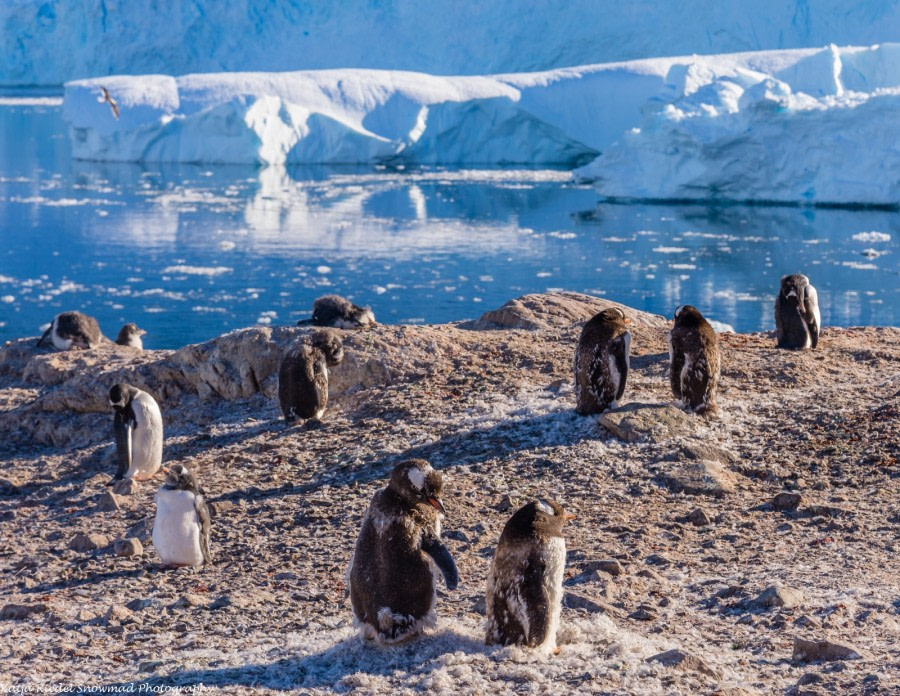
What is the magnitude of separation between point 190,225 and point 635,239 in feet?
29.5

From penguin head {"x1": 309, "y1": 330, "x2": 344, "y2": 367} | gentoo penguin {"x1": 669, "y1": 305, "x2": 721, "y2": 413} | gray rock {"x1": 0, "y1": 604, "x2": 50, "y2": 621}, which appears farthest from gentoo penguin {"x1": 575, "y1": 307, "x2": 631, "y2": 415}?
gray rock {"x1": 0, "y1": 604, "x2": 50, "y2": 621}

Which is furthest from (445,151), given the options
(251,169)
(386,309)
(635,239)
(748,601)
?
(748,601)

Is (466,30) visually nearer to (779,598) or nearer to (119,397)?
(119,397)

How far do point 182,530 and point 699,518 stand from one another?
86.0 inches

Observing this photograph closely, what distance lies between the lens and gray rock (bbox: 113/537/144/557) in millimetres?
4910

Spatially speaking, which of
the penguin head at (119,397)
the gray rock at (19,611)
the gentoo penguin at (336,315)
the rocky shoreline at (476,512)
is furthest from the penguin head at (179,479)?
the gentoo penguin at (336,315)

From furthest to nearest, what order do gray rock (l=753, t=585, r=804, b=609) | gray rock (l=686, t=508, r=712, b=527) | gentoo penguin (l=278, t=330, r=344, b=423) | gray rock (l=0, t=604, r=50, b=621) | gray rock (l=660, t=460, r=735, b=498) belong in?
1. gentoo penguin (l=278, t=330, r=344, b=423)
2. gray rock (l=660, t=460, r=735, b=498)
3. gray rock (l=686, t=508, r=712, b=527)
4. gray rock (l=0, t=604, r=50, b=621)
5. gray rock (l=753, t=585, r=804, b=609)

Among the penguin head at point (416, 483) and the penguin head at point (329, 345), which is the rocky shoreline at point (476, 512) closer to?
the penguin head at point (329, 345)

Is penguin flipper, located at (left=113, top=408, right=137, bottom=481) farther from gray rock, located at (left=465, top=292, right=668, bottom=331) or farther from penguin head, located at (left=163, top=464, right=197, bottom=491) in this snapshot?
gray rock, located at (left=465, top=292, right=668, bottom=331)

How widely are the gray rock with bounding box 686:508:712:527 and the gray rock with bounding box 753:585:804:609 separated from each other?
97cm

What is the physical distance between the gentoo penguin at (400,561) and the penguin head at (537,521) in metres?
0.23

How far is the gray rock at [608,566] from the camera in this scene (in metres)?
4.22

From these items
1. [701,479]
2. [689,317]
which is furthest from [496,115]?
[701,479]

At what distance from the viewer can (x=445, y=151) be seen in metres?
33.2
